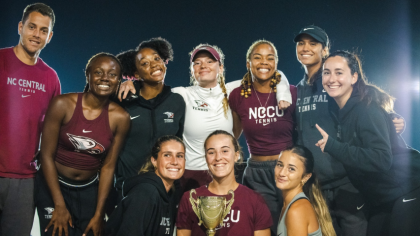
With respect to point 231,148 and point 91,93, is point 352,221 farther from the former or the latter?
point 91,93

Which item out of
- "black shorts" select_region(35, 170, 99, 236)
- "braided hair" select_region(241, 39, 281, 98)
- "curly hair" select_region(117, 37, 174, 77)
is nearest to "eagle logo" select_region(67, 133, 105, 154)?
"black shorts" select_region(35, 170, 99, 236)

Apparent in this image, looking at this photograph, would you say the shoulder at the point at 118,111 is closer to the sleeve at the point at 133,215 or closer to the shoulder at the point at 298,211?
the sleeve at the point at 133,215

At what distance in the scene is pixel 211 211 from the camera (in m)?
2.34

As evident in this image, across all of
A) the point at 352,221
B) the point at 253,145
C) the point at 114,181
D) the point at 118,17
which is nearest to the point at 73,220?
the point at 114,181

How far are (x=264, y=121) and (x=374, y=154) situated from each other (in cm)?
101

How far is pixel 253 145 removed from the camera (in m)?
3.28

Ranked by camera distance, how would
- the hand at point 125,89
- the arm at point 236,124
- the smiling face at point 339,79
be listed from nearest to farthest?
the smiling face at point 339,79
the hand at point 125,89
the arm at point 236,124

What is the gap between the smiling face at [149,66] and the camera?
11.0 feet

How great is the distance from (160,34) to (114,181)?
6264 millimetres

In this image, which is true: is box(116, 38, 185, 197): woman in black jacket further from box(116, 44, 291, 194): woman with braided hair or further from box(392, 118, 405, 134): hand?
box(392, 118, 405, 134): hand

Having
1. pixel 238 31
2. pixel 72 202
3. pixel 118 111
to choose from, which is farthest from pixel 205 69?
pixel 238 31

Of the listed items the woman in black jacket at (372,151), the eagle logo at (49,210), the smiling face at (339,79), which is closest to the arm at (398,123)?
the woman in black jacket at (372,151)

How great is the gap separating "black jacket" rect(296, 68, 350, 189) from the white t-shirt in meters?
0.19

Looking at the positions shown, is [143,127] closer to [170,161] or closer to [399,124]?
[170,161]
